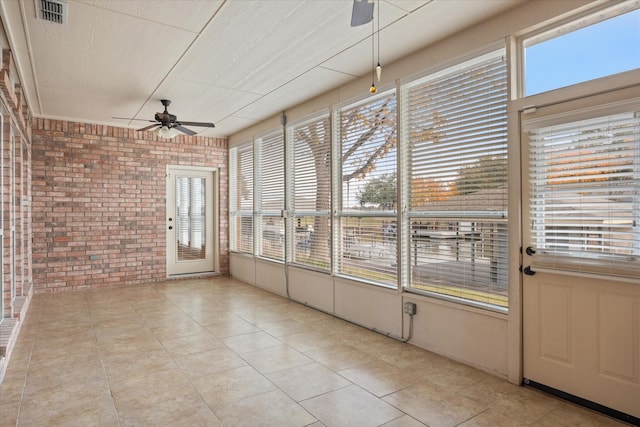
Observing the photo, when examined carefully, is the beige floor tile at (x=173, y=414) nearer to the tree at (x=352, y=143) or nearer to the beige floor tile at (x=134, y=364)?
the beige floor tile at (x=134, y=364)

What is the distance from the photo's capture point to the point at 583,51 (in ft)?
8.20

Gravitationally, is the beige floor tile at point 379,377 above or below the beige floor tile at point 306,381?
above

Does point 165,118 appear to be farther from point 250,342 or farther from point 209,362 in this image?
point 209,362

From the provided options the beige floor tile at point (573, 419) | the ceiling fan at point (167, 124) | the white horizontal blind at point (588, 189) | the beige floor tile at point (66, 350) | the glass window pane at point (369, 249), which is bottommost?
the beige floor tile at point (573, 419)

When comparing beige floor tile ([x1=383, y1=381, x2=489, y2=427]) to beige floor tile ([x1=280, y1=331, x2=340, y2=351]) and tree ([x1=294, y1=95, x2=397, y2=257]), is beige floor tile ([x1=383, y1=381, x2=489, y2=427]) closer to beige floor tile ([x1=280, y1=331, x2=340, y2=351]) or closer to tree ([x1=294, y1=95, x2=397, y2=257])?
beige floor tile ([x1=280, y1=331, x2=340, y2=351])

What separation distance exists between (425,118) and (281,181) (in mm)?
2750

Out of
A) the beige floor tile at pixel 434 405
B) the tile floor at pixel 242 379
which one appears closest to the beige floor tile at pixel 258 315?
the tile floor at pixel 242 379

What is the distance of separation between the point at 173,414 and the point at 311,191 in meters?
3.20

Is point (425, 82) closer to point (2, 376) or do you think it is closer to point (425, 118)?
point (425, 118)

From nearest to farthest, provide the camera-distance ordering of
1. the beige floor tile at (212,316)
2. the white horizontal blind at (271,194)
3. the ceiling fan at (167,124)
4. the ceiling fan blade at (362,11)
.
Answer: the ceiling fan blade at (362,11), the beige floor tile at (212,316), the ceiling fan at (167,124), the white horizontal blind at (271,194)

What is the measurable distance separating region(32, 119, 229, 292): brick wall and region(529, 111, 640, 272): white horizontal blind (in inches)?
238

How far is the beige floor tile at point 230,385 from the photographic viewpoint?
2.60 metres

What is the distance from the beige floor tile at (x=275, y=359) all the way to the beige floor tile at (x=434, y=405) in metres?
0.91

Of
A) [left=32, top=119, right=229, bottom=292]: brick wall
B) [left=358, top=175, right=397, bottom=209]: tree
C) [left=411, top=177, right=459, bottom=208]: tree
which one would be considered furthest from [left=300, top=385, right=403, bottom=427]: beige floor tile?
[left=32, top=119, right=229, bottom=292]: brick wall
